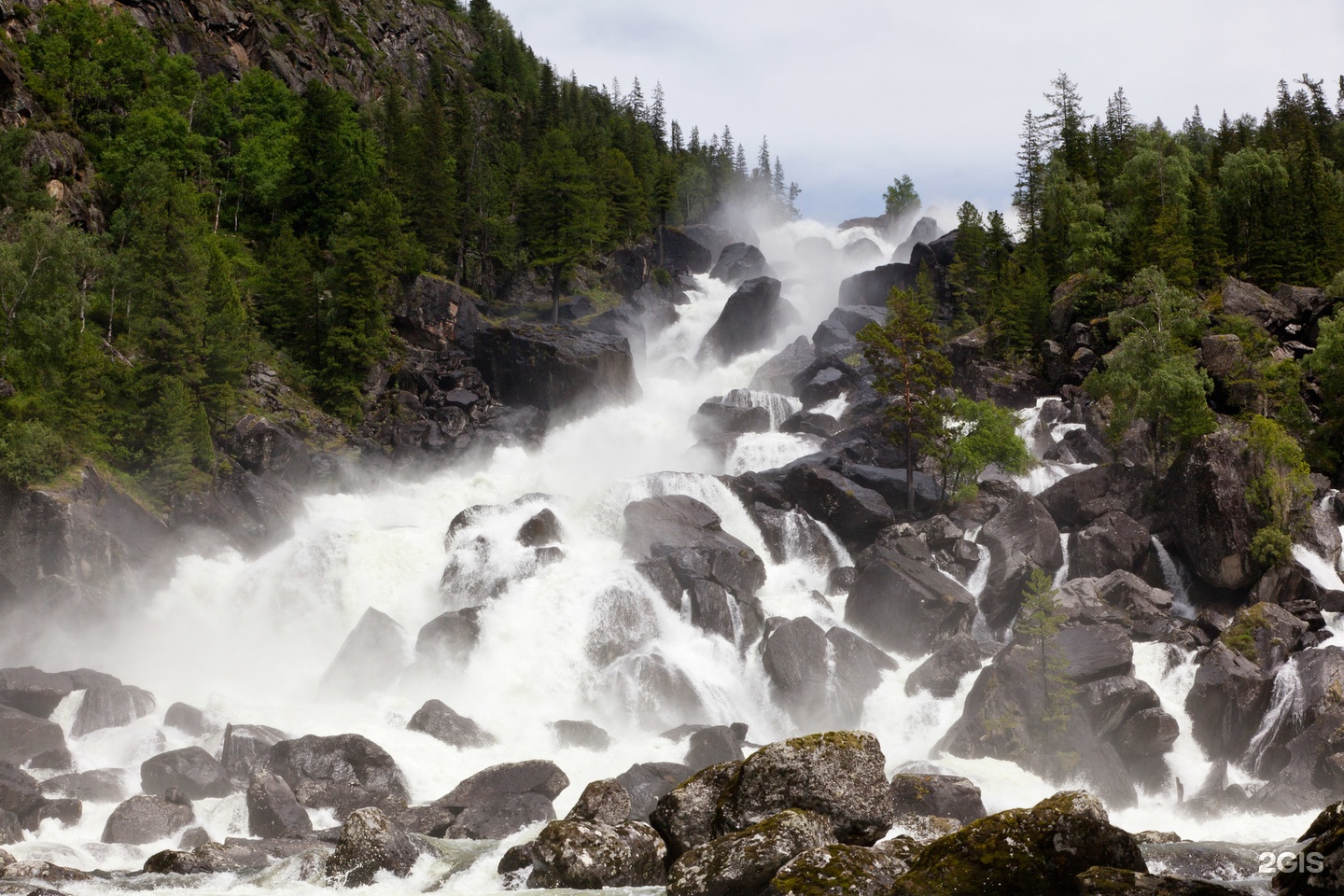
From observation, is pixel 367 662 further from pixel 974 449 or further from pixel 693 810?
pixel 974 449

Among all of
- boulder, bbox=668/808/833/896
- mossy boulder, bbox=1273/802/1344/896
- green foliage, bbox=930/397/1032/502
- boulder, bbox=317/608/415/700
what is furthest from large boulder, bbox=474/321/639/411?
mossy boulder, bbox=1273/802/1344/896

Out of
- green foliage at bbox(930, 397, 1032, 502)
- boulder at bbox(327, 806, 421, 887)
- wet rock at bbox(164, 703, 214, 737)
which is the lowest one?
wet rock at bbox(164, 703, 214, 737)

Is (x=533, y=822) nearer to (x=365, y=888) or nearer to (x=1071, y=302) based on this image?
→ (x=365, y=888)

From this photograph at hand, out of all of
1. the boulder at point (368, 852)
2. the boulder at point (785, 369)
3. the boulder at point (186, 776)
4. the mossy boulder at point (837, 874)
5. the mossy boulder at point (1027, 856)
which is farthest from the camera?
the boulder at point (785, 369)

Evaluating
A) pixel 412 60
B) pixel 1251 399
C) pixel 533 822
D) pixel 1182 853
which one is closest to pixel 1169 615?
pixel 1251 399

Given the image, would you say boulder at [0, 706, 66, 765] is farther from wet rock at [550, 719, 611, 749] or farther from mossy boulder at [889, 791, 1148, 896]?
mossy boulder at [889, 791, 1148, 896]

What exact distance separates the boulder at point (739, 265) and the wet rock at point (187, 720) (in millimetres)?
77651

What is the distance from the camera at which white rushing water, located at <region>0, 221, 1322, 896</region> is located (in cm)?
3316

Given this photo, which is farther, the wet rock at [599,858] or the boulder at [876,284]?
the boulder at [876,284]

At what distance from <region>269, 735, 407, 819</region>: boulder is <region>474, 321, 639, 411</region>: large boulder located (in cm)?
3933

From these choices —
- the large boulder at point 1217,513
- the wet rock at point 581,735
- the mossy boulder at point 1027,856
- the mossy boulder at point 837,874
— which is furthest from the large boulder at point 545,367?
the mossy boulder at point 1027,856

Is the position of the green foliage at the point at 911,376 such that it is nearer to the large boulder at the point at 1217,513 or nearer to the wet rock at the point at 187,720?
the large boulder at the point at 1217,513

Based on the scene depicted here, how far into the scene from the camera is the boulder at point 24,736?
30203 mm

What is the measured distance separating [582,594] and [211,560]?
67.5 feet
